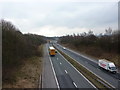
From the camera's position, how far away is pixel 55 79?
26828 mm

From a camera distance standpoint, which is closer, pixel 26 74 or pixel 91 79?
pixel 91 79

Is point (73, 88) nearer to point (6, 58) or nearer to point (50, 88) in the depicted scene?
point (50, 88)

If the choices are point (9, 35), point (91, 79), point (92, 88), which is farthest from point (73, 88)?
point (9, 35)

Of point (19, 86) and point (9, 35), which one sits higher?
point (9, 35)

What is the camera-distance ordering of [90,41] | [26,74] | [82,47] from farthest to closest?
[82,47]
[90,41]
[26,74]

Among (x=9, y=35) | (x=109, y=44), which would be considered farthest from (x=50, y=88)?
(x=109, y=44)

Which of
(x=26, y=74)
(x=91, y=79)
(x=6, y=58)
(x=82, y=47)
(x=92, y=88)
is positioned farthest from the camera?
(x=82, y=47)

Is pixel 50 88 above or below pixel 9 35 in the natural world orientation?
below

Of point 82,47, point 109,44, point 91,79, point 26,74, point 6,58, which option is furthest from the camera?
A: point 82,47

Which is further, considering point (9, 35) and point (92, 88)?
point (9, 35)

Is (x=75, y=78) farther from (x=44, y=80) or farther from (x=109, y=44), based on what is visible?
(x=109, y=44)

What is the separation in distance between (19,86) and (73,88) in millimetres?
7335

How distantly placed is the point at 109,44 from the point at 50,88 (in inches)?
1343

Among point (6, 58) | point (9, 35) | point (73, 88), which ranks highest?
point (9, 35)
